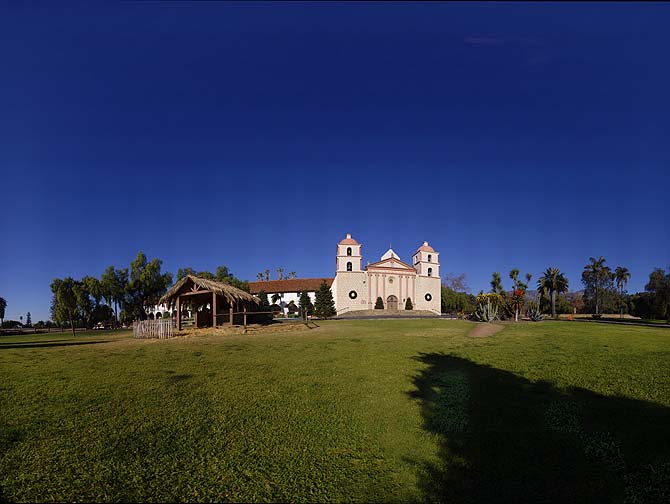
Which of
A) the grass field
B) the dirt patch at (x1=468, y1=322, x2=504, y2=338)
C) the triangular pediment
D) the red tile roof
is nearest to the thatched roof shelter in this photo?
the grass field

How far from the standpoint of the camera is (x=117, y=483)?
3.58 metres

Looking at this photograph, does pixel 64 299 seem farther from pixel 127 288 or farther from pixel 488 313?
pixel 488 313

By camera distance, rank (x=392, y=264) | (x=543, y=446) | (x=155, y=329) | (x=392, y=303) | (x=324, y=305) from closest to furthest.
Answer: (x=543, y=446), (x=155, y=329), (x=324, y=305), (x=392, y=303), (x=392, y=264)

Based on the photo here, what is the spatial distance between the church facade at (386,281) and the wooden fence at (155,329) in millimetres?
30904

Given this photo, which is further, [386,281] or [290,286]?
[290,286]

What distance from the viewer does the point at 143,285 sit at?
3544 cm

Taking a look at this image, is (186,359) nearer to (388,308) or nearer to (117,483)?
(117,483)

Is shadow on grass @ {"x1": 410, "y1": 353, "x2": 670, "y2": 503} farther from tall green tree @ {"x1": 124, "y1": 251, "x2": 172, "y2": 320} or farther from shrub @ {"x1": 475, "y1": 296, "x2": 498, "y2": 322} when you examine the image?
tall green tree @ {"x1": 124, "y1": 251, "x2": 172, "y2": 320}

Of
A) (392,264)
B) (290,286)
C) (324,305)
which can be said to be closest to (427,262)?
(392,264)

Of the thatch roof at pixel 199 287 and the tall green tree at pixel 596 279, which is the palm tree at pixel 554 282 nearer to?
the tall green tree at pixel 596 279

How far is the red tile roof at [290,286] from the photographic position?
55.7m

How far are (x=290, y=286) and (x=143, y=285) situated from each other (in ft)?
81.0

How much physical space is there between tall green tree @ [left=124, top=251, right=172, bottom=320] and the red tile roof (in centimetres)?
1900

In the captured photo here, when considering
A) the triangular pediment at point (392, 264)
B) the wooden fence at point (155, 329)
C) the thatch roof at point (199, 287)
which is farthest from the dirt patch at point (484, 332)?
the triangular pediment at point (392, 264)
